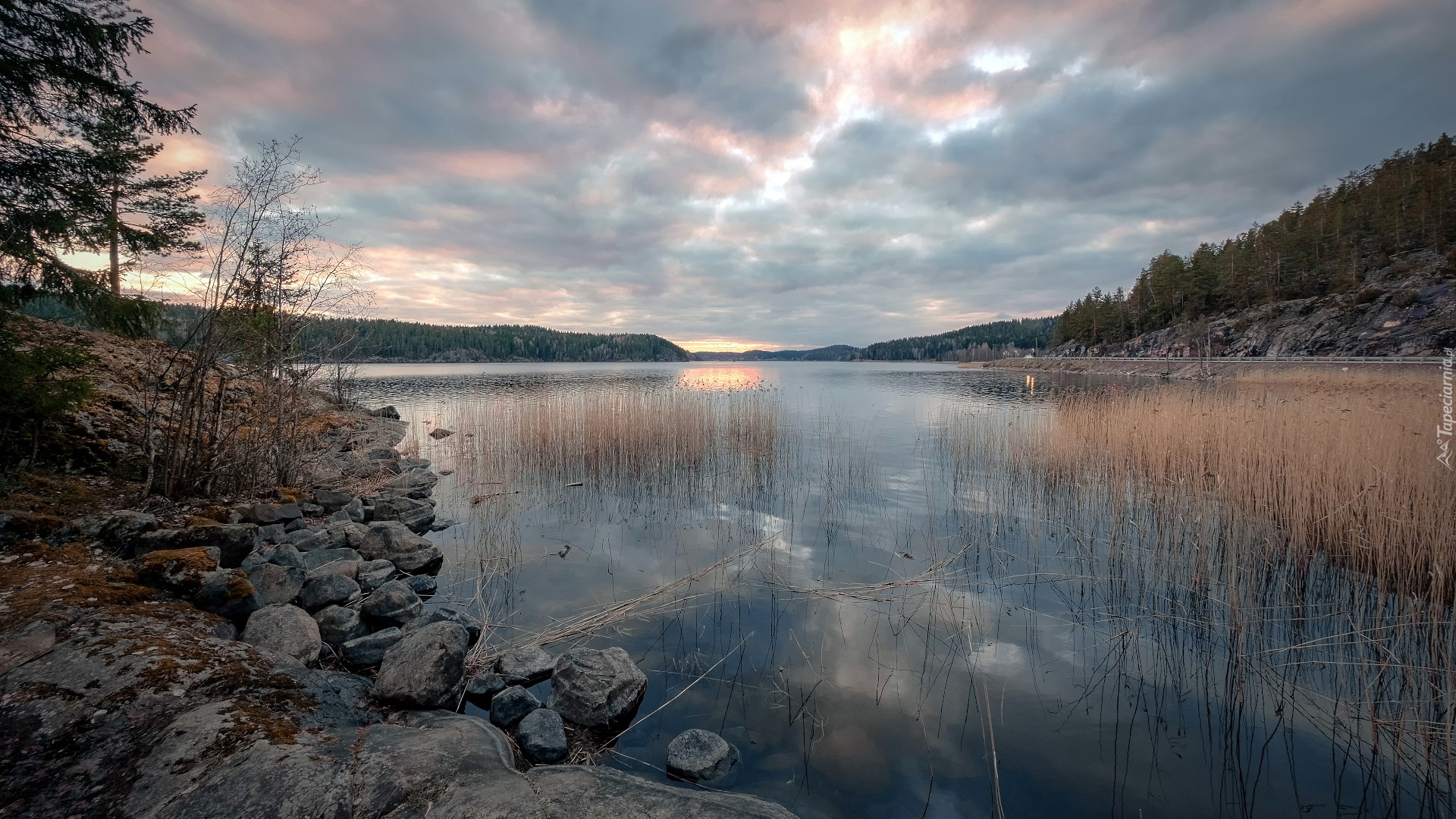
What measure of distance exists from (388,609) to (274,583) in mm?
935

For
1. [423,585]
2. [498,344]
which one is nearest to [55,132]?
[423,585]

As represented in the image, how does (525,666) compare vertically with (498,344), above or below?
below

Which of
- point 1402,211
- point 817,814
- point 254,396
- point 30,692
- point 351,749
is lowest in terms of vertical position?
point 817,814

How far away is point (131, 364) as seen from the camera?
31.1ft

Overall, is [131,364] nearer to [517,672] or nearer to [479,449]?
[479,449]

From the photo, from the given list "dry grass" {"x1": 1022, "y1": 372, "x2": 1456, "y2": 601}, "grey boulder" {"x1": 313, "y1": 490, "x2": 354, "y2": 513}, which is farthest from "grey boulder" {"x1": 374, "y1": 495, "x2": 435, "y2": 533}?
"dry grass" {"x1": 1022, "y1": 372, "x2": 1456, "y2": 601}

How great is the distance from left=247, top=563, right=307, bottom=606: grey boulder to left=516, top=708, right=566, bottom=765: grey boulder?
8.99 feet

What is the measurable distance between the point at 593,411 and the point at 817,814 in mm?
11334

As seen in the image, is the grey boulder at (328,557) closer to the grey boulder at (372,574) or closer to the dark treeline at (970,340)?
the grey boulder at (372,574)

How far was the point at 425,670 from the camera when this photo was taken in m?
3.54

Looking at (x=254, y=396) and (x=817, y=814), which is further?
(x=254, y=396)

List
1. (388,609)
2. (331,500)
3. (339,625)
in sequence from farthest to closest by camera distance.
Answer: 1. (331,500)
2. (388,609)
3. (339,625)

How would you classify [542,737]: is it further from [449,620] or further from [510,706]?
[449,620]

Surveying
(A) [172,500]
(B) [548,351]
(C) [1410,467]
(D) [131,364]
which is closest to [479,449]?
(D) [131,364]
